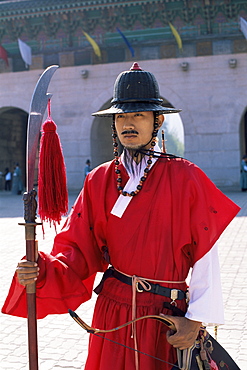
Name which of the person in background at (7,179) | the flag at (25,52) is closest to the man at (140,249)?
the flag at (25,52)

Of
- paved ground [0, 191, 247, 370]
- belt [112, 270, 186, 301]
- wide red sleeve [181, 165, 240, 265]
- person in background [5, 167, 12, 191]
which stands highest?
wide red sleeve [181, 165, 240, 265]

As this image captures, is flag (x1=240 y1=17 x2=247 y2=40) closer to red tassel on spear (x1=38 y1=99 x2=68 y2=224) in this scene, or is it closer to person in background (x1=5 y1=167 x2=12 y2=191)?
person in background (x1=5 y1=167 x2=12 y2=191)

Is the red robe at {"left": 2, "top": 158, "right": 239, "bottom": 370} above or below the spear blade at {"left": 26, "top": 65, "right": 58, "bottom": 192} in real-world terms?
below

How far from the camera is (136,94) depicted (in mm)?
2447

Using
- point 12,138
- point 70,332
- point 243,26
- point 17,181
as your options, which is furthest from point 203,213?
point 12,138

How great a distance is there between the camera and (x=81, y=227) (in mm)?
2533

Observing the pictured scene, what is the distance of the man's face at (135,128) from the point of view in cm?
245

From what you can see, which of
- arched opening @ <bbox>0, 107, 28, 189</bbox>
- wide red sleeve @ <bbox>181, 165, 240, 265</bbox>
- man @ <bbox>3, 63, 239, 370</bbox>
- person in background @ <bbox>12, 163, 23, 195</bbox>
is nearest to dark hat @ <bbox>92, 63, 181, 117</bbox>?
man @ <bbox>3, 63, 239, 370</bbox>

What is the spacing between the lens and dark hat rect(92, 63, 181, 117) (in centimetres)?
243

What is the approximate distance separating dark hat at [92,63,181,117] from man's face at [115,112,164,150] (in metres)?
0.04

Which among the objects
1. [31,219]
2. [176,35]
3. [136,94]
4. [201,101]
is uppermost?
[176,35]

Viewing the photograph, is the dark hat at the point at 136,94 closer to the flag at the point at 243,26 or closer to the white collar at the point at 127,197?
the white collar at the point at 127,197

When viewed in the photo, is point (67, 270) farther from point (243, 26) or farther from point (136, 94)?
point (243, 26)

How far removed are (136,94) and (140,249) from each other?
72 centimetres
